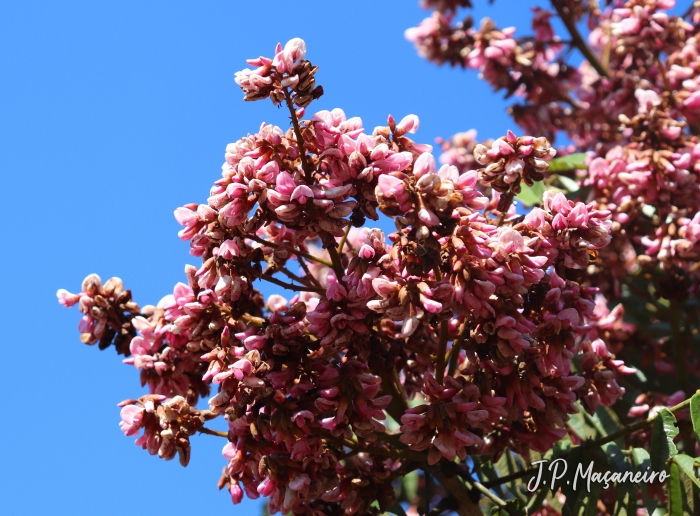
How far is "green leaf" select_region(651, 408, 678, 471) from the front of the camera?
7.88 feet

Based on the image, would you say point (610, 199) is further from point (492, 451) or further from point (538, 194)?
point (492, 451)

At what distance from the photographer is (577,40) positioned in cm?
482

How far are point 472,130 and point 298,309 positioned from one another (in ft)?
8.97

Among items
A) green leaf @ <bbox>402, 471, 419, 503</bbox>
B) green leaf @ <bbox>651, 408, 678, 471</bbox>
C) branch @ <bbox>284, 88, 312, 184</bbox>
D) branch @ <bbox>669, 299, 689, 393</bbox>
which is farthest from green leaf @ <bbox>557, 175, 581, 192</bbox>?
branch @ <bbox>284, 88, 312, 184</bbox>

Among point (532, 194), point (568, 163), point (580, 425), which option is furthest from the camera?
point (568, 163)

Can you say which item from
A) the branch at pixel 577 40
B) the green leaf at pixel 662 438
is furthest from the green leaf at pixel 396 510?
the branch at pixel 577 40

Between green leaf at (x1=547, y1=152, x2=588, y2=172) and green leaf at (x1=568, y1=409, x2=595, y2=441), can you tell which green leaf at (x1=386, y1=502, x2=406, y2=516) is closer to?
green leaf at (x1=568, y1=409, x2=595, y2=441)

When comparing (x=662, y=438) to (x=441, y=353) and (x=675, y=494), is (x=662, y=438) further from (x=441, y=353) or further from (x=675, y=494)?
(x=441, y=353)

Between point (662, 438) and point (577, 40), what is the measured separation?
2942mm

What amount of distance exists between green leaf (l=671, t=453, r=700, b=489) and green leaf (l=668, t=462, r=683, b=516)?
17mm

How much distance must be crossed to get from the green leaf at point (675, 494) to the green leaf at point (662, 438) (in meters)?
0.08

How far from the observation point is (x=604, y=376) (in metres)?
2.70

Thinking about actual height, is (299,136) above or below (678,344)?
above

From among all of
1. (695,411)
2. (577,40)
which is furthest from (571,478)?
(577,40)
